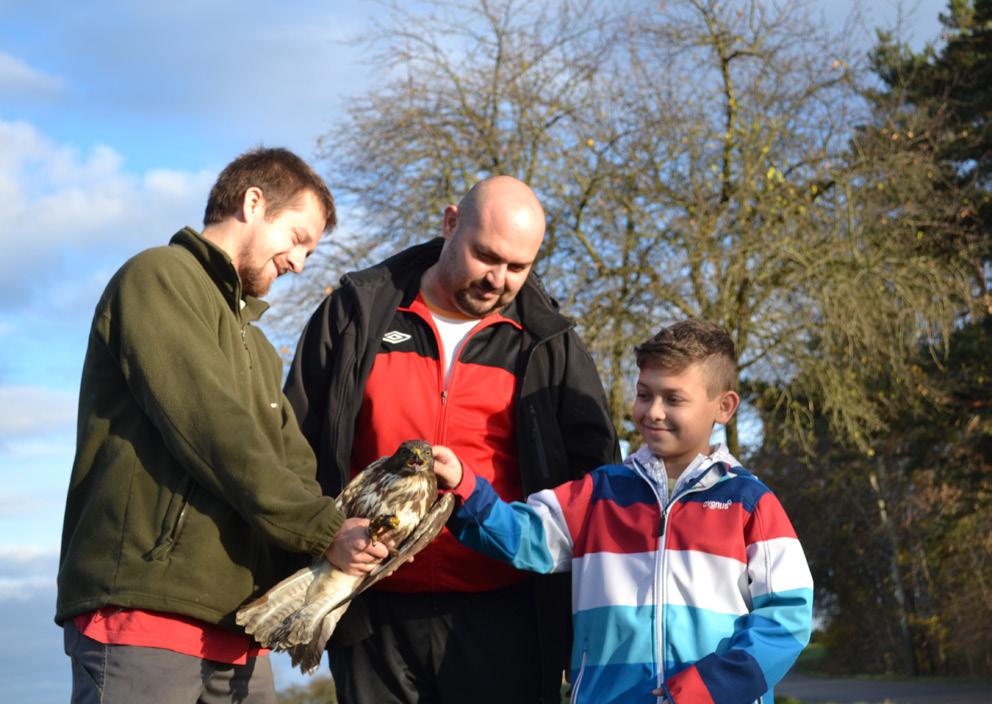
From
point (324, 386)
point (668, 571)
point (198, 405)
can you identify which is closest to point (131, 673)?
Result: point (198, 405)

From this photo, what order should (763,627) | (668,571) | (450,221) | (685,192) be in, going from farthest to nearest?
(685,192), (450,221), (668,571), (763,627)

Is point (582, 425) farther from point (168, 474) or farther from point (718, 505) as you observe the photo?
point (168, 474)

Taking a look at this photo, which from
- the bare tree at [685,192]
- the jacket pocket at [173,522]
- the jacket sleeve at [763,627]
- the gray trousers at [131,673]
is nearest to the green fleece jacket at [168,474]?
the jacket pocket at [173,522]

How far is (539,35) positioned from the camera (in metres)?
14.4

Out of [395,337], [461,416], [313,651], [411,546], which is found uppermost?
[395,337]

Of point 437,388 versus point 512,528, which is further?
point 437,388

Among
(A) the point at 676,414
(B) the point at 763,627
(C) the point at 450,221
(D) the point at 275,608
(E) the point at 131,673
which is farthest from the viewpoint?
(C) the point at 450,221

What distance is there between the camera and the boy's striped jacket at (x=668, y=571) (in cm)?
298

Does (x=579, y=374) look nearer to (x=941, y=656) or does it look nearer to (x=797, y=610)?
(x=797, y=610)

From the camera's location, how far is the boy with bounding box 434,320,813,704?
3008 mm

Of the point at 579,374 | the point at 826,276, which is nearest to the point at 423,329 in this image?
the point at 579,374

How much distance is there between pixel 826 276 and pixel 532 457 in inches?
436

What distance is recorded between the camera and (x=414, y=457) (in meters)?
3.01

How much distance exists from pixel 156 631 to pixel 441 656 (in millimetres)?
1006
